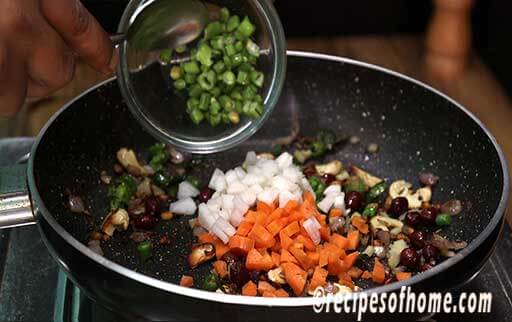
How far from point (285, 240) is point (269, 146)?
14.8 inches

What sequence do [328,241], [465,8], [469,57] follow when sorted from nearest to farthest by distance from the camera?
1. [328,241]
2. [465,8]
3. [469,57]

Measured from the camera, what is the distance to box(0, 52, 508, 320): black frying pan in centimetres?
85

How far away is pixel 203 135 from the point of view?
1.27 meters

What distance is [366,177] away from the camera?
1340 millimetres

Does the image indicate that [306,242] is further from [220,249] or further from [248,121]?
[248,121]

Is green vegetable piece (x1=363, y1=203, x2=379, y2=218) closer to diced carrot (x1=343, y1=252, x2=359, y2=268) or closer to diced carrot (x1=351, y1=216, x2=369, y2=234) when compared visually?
diced carrot (x1=351, y1=216, x2=369, y2=234)

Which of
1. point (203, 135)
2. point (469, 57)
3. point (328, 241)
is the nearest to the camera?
point (328, 241)

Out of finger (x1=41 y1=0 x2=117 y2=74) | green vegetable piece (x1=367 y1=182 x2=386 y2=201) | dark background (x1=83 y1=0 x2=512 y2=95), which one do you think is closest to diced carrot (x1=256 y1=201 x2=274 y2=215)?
green vegetable piece (x1=367 y1=182 x2=386 y2=201)

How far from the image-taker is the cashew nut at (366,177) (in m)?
1.33

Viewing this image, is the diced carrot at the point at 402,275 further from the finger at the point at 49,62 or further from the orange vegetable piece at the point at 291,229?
the finger at the point at 49,62

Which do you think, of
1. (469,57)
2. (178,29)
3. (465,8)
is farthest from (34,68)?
(469,57)

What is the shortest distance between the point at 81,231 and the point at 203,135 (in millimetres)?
273

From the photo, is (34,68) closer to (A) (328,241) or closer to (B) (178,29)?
(B) (178,29)

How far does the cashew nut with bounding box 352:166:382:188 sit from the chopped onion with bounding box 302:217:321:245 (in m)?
0.23
